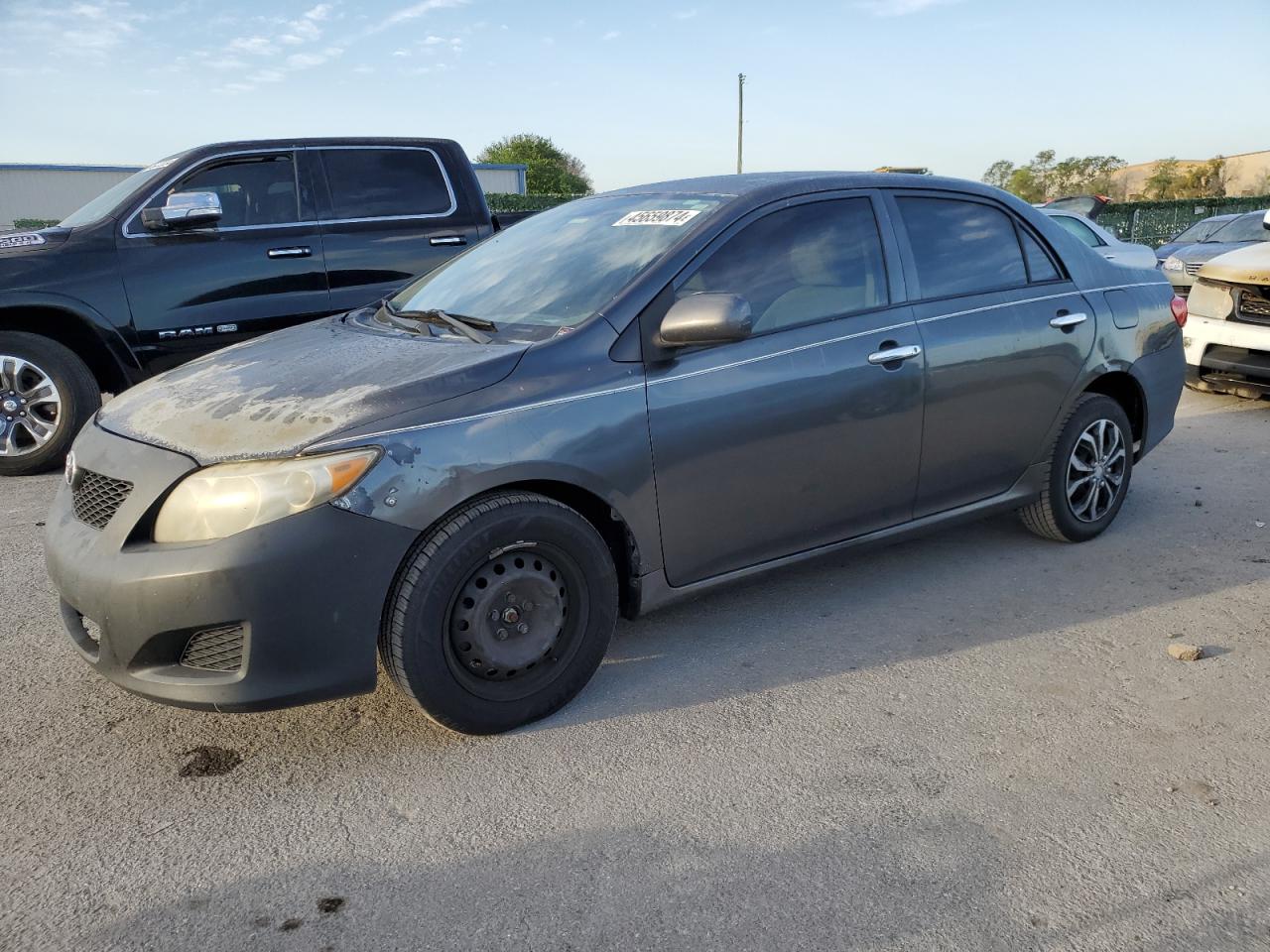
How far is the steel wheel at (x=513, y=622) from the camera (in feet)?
9.63

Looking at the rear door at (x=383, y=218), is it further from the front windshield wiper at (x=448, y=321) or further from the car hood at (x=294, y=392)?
the car hood at (x=294, y=392)

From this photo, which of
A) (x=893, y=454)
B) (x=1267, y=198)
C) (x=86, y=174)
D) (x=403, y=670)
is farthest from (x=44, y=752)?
(x=86, y=174)

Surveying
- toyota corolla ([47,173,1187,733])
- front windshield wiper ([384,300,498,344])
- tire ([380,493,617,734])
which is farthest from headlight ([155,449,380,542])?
front windshield wiper ([384,300,498,344])

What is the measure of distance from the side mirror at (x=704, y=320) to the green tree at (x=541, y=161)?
7108 cm

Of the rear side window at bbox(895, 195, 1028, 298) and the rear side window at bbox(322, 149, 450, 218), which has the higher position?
the rear side window at bbox(322, 149, 450, 218)

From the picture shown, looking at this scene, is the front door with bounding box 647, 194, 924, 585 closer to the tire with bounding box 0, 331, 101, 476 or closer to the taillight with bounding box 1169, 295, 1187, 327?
the taillight with bounding box 1169, 295, 1187, 327

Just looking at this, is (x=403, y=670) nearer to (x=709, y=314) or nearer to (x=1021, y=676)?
(x=709, y=314)

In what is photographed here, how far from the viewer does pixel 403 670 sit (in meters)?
2.84

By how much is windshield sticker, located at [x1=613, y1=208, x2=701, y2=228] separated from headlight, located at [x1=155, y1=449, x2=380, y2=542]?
4.89 feet

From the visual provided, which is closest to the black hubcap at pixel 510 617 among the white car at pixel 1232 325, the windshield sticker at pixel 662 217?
the windshield sticker at pixel 662 217

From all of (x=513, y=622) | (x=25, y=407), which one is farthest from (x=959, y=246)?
(x=25, y=407)

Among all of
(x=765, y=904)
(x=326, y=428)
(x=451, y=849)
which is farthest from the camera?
(x=326, y=428)

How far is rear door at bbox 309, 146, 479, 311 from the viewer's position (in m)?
6.70

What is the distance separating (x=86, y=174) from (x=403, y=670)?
153 feet
